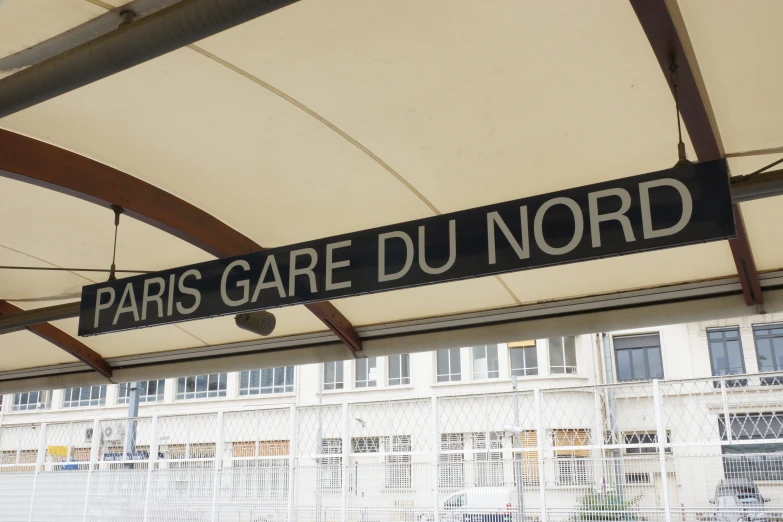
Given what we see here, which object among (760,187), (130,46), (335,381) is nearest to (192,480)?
(130,46)

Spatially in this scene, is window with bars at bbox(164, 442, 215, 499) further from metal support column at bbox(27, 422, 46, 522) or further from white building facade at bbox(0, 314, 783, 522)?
metal support column at bbox(27, 422, 46, 522)

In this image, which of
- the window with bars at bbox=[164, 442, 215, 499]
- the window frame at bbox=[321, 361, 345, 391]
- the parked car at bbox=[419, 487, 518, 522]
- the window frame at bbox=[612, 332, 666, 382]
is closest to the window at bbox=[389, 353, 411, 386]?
the window frame at bbox=[321, 361, 345, 391]

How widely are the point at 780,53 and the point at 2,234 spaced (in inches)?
246

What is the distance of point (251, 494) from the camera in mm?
9969

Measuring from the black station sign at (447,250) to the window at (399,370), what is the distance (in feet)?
91.7

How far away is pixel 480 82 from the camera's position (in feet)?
14.0

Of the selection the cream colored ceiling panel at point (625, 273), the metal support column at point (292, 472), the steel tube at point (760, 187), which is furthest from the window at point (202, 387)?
the steel tube at point (760, 187)

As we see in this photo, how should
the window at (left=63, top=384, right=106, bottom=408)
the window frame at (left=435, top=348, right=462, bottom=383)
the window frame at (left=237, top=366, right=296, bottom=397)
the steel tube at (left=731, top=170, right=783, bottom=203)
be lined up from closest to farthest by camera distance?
the steel tube at (left=731, top=170, right=783, bottom=203) < the window frame at (left=435, top=348, right=462, bottom=383) < the window frame at (left=237, top=366, right=296, bottom=397) < the window at (left=63, top=384, right=106, bottom=408)

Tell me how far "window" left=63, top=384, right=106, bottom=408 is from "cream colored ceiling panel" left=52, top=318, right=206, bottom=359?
31.9m

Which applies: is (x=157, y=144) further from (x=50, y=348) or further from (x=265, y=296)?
(x=50, y=348)

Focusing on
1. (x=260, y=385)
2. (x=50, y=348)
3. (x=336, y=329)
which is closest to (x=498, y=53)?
(x=336, y=329)

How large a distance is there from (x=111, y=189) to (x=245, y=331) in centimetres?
299

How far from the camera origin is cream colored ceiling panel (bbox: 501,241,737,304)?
5629 millimetres

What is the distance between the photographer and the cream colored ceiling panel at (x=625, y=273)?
18.5 feet
